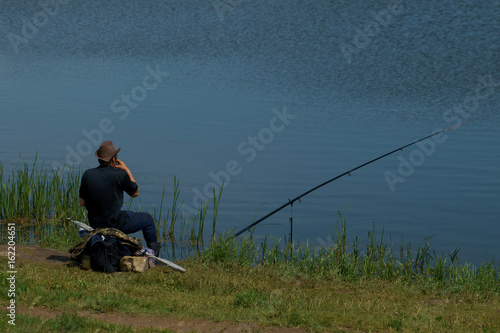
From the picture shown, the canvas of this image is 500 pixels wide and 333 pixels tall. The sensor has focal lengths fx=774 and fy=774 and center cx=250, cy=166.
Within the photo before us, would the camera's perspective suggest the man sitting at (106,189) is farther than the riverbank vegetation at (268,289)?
Yes

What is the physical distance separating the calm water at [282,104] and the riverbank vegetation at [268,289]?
2116 mm

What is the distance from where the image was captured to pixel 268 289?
28.4 ft

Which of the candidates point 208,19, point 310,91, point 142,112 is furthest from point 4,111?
point 208,19

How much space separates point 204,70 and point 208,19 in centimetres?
795

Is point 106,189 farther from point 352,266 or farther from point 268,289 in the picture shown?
point 352,266

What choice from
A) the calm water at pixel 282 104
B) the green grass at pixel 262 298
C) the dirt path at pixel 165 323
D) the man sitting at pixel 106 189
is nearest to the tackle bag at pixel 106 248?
the green grass at pixel 262 298

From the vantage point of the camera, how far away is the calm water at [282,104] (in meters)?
15.2

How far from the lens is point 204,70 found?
27.8 meters

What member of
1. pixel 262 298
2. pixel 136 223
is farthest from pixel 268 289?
pixel 136 223

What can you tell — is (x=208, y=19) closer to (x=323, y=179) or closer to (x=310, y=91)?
(x=310, y=91)

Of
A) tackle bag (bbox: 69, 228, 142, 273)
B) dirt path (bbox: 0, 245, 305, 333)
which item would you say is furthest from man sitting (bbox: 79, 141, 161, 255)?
dirt path (bbox: 0, 245, 305, 333)

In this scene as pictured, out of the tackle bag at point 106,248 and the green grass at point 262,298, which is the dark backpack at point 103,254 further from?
the green grass at point 262,298

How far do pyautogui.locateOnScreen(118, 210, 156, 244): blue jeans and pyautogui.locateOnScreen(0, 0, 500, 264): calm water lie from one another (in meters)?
3.19

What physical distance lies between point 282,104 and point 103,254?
1399 cm
